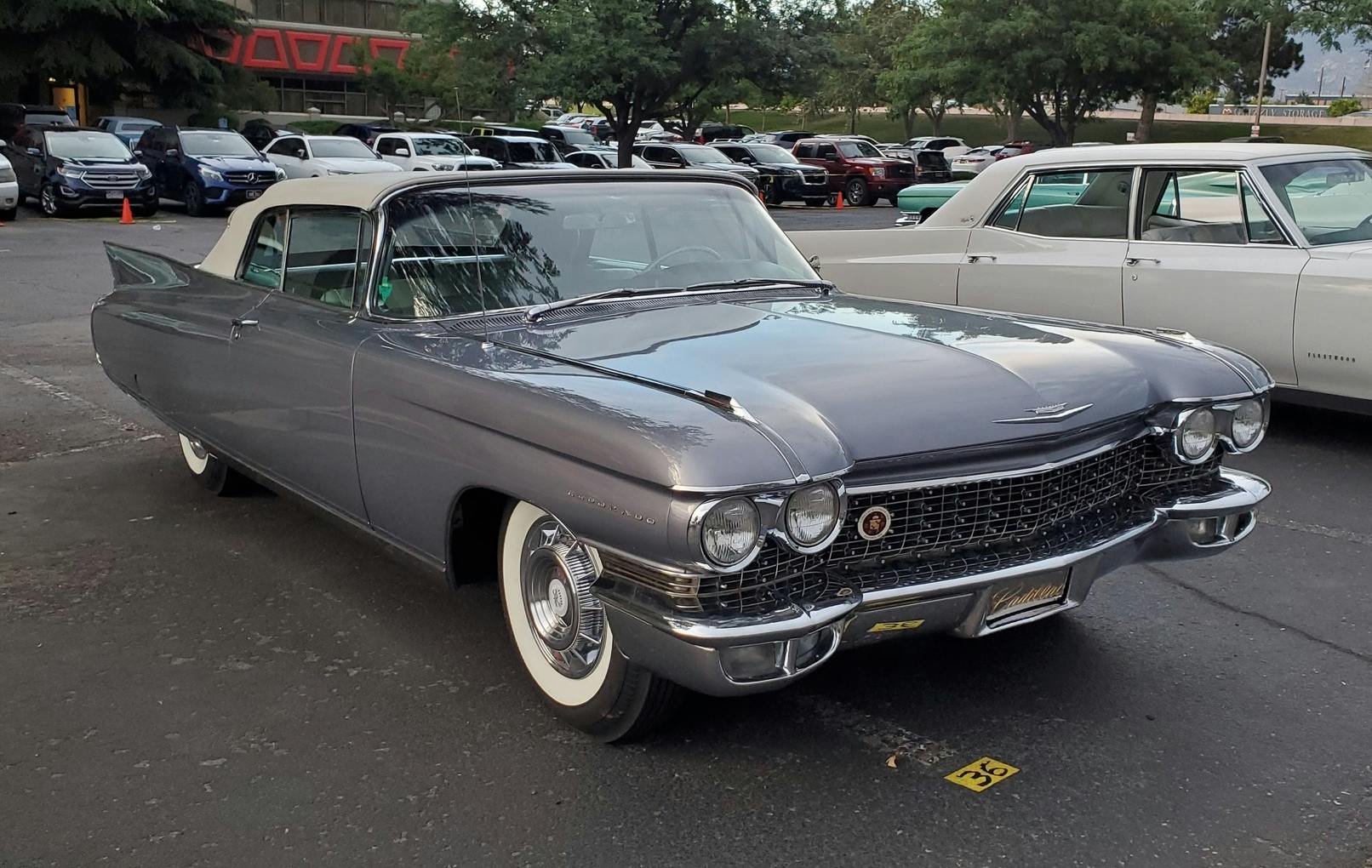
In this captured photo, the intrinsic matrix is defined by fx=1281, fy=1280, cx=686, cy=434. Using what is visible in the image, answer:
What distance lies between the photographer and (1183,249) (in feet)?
23.1

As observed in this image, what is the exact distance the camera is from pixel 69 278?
13.7 meters

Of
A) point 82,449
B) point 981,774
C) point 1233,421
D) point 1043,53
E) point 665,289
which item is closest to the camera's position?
point 981,774

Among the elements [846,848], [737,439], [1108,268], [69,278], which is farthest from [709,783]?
[69,278]

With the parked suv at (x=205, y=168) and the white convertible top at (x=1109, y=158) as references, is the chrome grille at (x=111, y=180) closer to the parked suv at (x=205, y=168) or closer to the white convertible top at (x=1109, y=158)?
the parked suv at (x=205, y=168)

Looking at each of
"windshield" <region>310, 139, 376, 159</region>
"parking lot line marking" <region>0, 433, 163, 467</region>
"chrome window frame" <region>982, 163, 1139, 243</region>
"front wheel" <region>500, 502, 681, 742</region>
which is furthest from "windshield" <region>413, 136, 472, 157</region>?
"front wheel" <region>500, 502, 681, 742</region>

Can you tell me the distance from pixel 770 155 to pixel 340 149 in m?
10.4

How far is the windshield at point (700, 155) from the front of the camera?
2595 centimetres

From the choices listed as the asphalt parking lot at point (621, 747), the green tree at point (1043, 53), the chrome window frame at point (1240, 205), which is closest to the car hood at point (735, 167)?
the green tree at point (1043, 53)

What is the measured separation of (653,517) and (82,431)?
5297 mm

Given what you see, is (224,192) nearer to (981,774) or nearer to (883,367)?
(883,367)

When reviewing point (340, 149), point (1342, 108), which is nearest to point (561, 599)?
point (340, 149)

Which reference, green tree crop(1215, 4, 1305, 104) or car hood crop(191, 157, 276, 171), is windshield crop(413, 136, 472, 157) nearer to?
car hood crop(191, 157, 276, 171)

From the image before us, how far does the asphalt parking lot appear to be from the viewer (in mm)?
3004

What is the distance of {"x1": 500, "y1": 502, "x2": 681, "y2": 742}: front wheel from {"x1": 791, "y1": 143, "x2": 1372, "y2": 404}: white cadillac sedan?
441 centimetres
